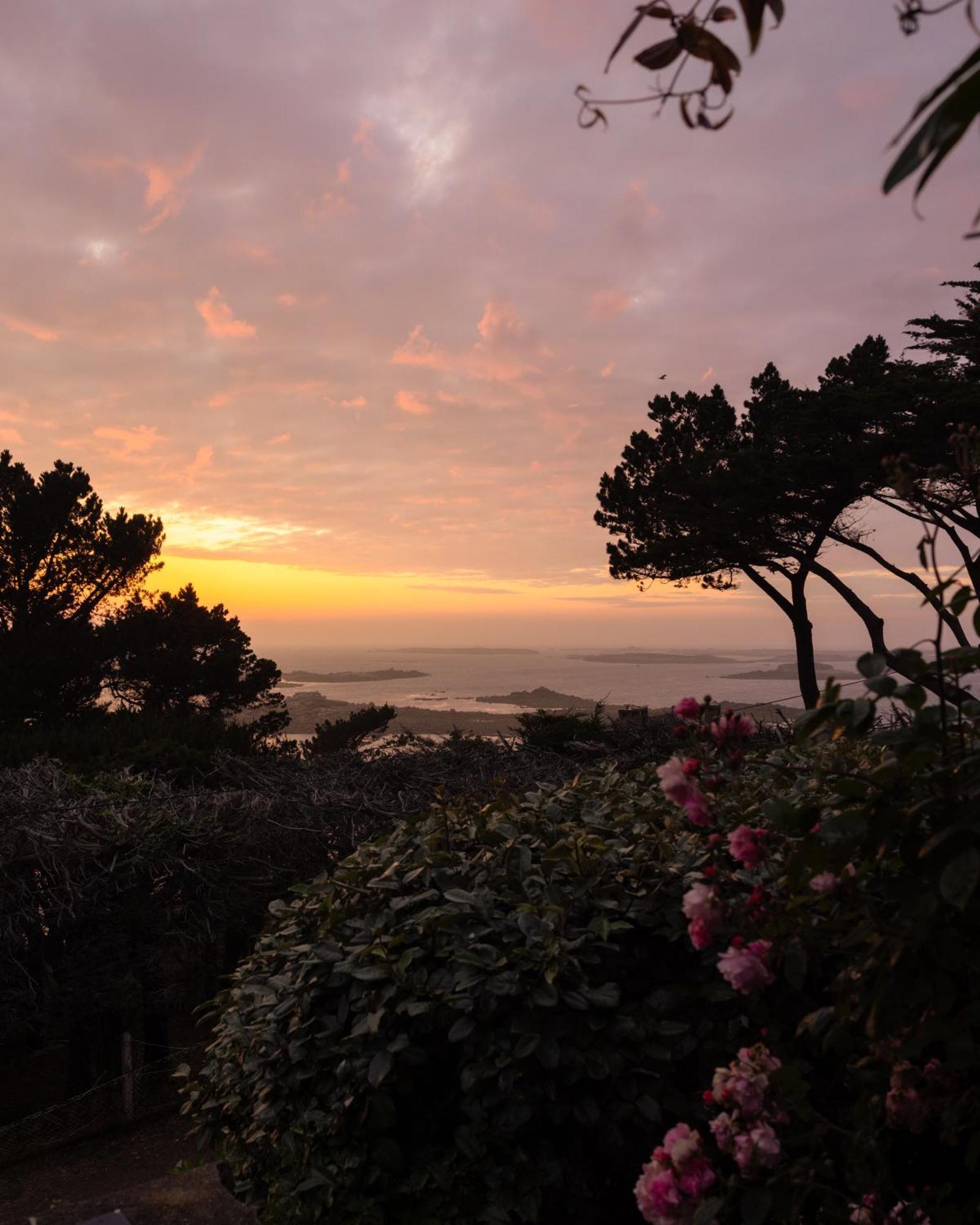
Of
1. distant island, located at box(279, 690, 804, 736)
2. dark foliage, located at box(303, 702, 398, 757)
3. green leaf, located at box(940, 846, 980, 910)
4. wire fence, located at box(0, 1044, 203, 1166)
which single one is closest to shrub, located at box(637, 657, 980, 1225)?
green leaf, located at box(940, 846, 980, 910)

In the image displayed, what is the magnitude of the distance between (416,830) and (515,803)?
597 mm

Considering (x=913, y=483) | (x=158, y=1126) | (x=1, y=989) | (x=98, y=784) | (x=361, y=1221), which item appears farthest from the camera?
→ (x=98, y=784)

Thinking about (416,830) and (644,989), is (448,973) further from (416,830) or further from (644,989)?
(416,830)

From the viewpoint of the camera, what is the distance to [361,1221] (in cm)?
299

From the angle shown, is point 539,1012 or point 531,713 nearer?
point 539,1012

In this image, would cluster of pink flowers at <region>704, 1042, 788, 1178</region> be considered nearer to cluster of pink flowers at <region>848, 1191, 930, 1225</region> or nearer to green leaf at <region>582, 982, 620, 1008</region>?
cluster of pink flowers at <region>848, 1191, 930, 1225</region>

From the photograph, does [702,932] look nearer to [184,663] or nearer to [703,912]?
[703,912]

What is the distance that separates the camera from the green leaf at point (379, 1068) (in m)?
2.95

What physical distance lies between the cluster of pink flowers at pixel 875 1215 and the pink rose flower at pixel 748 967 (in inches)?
25.9

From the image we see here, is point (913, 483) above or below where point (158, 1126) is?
above

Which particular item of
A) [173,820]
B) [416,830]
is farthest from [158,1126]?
[416,830]

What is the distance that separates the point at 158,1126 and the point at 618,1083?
291 inches

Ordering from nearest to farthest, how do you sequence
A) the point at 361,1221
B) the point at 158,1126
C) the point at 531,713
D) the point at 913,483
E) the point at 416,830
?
the point at 913,483 → the point at 361,1221 → the point at 416,830 → the point at 158,1126 → the point at 531,713

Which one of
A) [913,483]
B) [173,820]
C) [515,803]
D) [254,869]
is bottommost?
[254,869]
